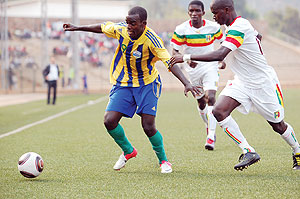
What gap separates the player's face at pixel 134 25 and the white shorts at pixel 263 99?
4.33 ft

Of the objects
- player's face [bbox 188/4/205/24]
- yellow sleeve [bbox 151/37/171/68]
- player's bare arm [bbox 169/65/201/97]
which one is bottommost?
player's bare arm [bbox 169/65/201/97]

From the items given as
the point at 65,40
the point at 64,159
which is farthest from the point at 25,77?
Result: the point at 64,159

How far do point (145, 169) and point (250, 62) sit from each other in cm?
191

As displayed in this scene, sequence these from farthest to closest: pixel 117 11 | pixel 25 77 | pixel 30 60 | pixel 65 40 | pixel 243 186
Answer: pixel 117 11
pixel 65 40
pixel 30 60
pixel 25 77
pixel 243 186

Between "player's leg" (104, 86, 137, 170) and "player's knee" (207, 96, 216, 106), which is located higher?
"player's leg" (104, 86, 137, 170)

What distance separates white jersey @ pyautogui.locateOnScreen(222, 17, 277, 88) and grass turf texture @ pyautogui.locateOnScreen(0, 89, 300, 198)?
1124 mm

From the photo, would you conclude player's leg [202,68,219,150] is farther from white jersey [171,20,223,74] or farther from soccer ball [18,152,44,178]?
soccer ball [18,152,44,178]

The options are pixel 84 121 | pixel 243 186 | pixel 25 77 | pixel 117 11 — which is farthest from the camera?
pixel 117 11

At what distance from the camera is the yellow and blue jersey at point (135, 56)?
679 centimetres

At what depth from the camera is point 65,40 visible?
52.7 m

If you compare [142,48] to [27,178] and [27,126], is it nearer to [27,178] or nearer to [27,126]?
[27,178]

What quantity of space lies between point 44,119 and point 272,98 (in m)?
9.94

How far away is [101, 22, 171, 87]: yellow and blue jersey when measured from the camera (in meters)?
6.79

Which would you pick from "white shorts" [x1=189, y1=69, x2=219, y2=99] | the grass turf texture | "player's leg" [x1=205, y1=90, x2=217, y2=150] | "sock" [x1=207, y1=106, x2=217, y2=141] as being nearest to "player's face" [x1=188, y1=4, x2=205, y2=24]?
"white shorts" [x1=189, y1=69, x2=219, y2=99]
